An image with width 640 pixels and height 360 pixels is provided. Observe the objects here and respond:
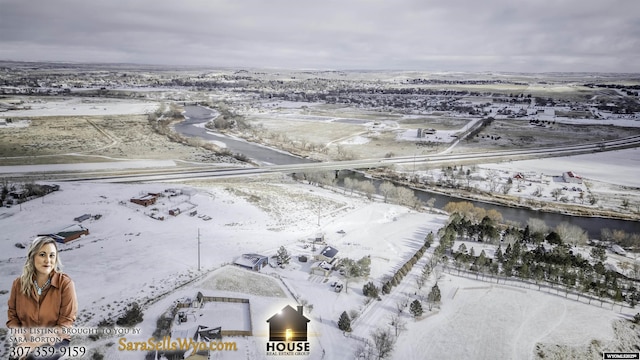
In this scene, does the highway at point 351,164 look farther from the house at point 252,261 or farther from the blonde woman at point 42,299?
the blonde woman at point 42,299

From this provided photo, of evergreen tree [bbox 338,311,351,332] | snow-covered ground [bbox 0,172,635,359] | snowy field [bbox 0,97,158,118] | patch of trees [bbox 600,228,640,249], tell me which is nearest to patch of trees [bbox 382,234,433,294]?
snow-covered ground [bbox 0,172,635,359]

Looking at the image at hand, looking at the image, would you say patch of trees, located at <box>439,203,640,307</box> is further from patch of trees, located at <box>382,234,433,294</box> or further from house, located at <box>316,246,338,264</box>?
house, located at <box>316,246,338,264</box>

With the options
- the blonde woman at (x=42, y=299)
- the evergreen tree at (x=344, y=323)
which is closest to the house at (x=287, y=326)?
the evergreen tree at (x=344, y=323)

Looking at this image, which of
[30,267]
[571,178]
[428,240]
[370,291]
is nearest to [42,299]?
[30,267]

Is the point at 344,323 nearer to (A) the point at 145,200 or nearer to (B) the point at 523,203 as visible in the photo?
(A) the point at 145,200

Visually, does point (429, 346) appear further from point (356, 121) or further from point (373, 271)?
point (356, 121)
